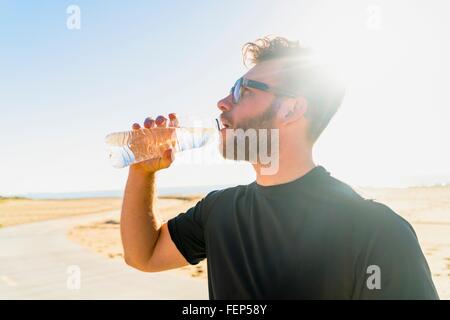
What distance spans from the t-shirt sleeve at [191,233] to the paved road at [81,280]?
441 cm

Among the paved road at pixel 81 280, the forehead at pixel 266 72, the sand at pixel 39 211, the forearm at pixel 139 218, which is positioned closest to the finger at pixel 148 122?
the forearm at pixel 139 218

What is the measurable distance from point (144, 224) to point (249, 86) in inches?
36.8

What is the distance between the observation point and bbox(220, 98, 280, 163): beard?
2234mm

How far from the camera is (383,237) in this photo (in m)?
1.53

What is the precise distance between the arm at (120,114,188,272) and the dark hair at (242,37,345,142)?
2.41ft

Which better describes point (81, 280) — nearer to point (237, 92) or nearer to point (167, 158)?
point (167, 158)

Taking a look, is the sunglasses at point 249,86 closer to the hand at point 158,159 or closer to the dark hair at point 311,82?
the dark hair at point 311,82

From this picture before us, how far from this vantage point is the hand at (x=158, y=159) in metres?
2.22

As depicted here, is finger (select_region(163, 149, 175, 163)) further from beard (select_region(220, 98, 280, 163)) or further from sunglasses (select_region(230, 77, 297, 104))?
sunglasses (select_region(230, 77, 297, 104))

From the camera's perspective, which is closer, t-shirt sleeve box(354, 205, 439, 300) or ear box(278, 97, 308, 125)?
t-shirt sleeve box(354, 205, 439, 300)

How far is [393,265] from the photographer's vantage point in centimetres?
149

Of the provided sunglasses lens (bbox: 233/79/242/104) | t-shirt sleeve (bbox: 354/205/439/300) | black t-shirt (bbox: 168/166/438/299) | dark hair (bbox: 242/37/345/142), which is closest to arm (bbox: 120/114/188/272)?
black t-shirt (bbox: 168/166/438/299)
